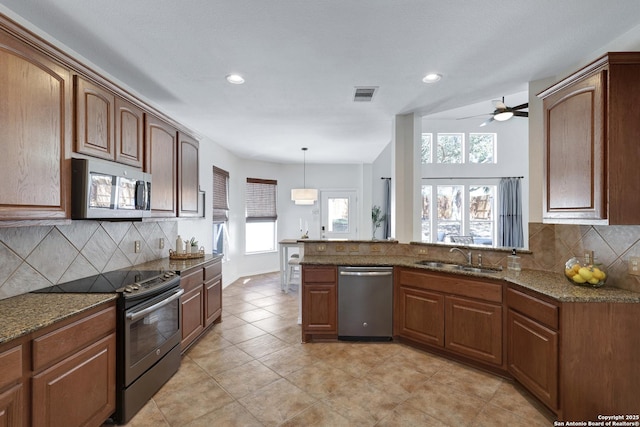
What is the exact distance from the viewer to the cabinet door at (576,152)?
1986 millimetres

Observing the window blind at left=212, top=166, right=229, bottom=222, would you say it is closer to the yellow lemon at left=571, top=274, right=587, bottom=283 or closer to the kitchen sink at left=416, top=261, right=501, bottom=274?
the kitchen sink at left=416, top=261, right=501, bottom=274

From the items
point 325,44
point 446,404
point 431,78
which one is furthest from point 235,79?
point 446,404

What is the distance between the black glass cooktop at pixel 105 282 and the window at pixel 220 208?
2633 mm

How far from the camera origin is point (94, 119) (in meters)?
2.14

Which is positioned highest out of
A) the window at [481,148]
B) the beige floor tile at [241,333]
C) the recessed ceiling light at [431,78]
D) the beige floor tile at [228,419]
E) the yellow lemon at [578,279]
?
the window at [481,148]

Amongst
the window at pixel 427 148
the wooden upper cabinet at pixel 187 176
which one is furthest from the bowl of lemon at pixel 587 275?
the window at pixel 427 148

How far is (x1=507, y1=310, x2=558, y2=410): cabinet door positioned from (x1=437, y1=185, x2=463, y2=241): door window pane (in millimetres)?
5451

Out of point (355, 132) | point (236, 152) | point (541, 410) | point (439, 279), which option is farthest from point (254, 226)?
point (541, 410)

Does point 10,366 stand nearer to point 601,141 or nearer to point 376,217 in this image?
point 601,141

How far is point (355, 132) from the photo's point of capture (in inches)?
184

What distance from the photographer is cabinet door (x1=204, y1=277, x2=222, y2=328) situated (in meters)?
3.38

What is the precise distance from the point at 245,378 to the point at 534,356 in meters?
2.27

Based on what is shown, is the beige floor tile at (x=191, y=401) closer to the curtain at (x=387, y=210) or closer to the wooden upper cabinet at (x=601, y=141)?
the wooden upper cabinet at (x=601, y=141)

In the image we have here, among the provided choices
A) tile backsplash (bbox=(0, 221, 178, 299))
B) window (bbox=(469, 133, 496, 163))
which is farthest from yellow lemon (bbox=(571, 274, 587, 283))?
window (bbox=(469, 133, 496, 163))
